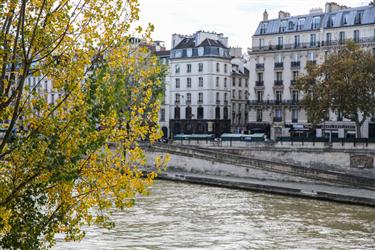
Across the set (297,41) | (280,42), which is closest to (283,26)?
(280,42)

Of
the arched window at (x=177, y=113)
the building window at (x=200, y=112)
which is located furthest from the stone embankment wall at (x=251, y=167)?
the arched window at (x=177, y=113)

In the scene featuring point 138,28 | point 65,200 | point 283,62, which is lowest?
point 65,200

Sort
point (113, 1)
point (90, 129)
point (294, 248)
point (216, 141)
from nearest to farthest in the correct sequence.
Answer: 1. point (90, 129)
2. point (113, 1)
3. point (294, 248)
4. point (216, 141)

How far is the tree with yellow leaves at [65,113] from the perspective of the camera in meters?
9.14

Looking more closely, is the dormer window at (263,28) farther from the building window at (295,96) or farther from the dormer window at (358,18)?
the dormer window at (358,18)

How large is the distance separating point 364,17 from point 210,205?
111ft

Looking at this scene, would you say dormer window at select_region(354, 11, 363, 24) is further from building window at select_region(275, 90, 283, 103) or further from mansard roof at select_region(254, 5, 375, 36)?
building window at select_region(275, 90, 283, 103)

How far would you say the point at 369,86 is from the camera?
45.9m

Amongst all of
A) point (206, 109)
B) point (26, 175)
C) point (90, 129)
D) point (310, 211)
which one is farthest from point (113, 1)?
point (206, 109)

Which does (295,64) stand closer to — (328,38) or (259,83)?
(328,38)

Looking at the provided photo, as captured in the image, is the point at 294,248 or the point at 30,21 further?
the point at 294,248

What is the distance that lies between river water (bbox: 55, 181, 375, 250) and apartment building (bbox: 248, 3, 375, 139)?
87.3ft

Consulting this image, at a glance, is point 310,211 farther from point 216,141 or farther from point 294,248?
point 216,141

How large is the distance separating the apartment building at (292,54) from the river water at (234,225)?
26617 mm
